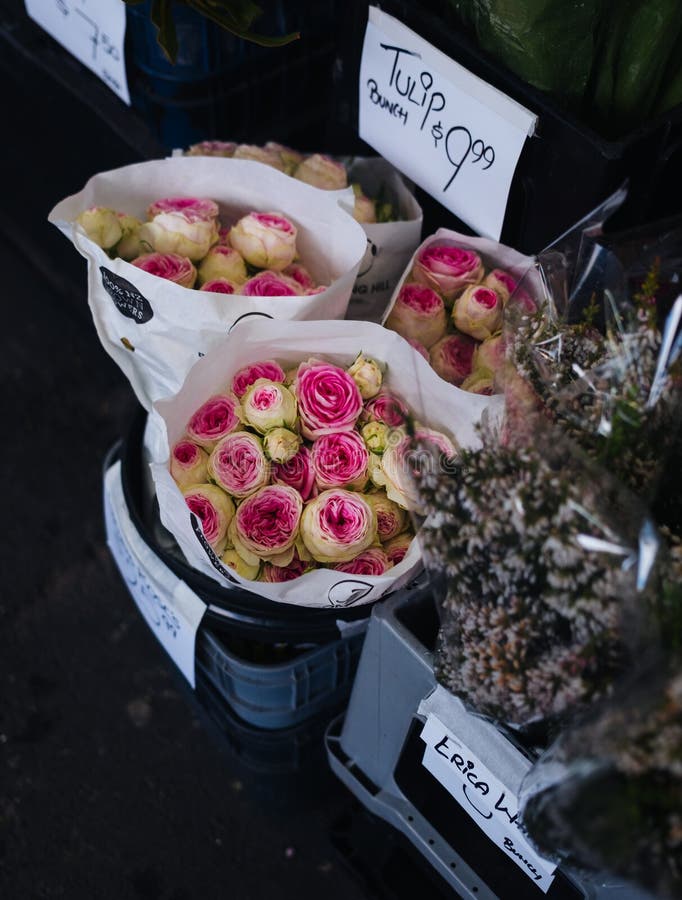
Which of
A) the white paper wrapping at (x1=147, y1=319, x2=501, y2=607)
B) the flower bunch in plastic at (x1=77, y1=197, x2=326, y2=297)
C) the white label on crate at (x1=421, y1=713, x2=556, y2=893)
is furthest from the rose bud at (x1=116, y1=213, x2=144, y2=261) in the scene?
the white label on crate at (x1=421, y1=713, x2=556, y2=893)

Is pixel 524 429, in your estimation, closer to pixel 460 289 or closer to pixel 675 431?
pixel 675 431

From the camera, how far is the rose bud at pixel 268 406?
972 millimetres

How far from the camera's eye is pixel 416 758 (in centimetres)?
95

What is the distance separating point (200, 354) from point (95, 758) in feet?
2.67

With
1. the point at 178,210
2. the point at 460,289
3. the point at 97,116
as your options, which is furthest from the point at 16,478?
the point at 460,289

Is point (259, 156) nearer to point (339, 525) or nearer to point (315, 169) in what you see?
Result: point (315, 169)

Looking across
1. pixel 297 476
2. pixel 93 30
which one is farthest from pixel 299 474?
pixel 93 30

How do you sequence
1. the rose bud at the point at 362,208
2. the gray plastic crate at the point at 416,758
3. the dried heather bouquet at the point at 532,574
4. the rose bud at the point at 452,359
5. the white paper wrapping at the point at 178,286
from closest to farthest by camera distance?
the dried heather bouquet at the point at 532,574, the gray plastic crate at the point at 416,758, the white paper wrapping at the point at 178,286, the rose bud at the point at 452,359, the rose bud at the point at 362,208

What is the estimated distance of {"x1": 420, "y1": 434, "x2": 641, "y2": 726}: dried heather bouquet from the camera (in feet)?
2.07

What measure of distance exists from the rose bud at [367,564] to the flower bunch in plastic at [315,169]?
1.70 feet

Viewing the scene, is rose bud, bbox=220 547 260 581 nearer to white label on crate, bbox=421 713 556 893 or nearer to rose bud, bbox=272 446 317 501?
rose bud, bbox=272 446 317 501

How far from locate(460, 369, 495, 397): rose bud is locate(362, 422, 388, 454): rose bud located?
13 cm

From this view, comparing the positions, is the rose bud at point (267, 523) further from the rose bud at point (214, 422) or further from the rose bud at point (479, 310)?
the rose bud at point (479, 310)

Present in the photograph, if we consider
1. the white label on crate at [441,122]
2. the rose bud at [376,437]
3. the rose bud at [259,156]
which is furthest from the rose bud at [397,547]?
the rose bud at [259,156]
